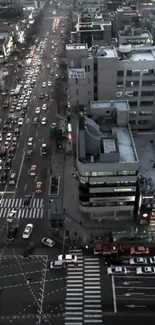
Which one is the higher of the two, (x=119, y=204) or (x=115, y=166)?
(x=115, y=166)

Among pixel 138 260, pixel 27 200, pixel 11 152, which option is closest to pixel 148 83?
pixel 27 200

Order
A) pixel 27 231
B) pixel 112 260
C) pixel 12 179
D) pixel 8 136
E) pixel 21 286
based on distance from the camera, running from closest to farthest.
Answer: pixel 21 286, pixel 112 260, pixel 27 231, pixel 12 179, pixel 8 136

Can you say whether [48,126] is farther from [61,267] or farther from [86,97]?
[61,267]

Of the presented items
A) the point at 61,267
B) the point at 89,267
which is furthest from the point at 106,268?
the point at 61,267

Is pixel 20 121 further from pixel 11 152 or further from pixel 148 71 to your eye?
pixel 148 71

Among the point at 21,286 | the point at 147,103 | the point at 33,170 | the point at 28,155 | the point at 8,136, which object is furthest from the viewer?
the point at 8,136

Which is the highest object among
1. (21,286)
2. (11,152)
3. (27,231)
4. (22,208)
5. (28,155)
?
(11,152)

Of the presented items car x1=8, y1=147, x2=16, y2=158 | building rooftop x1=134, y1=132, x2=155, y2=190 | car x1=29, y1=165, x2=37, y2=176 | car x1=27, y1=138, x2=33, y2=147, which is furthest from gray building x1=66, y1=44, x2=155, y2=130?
car x1=8, y1=147, x2=16, y2=158
